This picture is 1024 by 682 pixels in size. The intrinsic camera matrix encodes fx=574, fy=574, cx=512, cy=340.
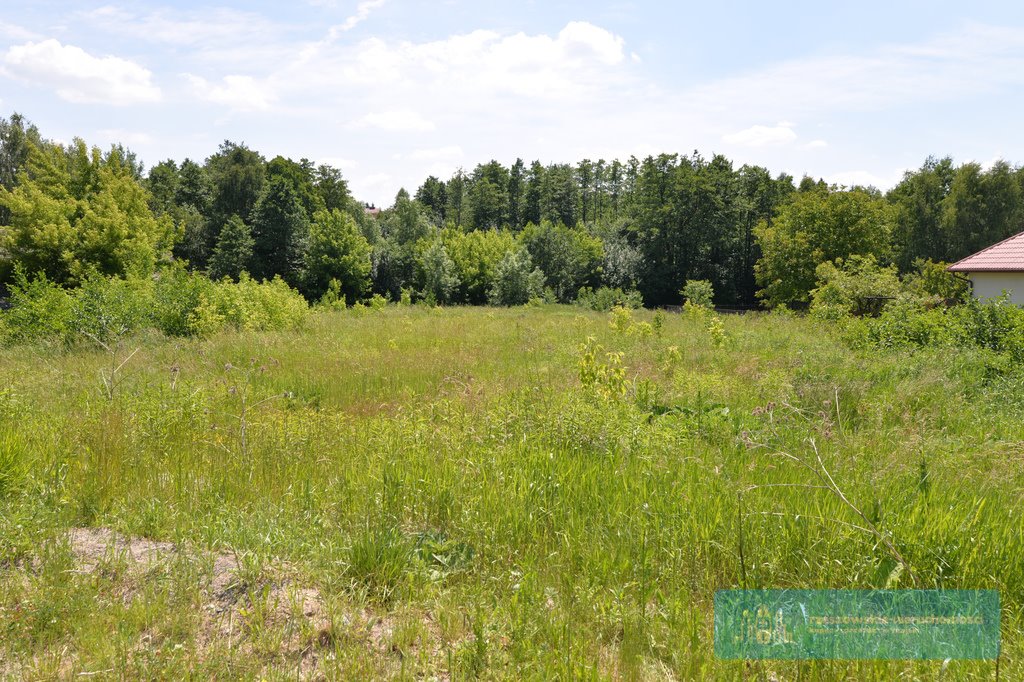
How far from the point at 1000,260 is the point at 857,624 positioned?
940 inches

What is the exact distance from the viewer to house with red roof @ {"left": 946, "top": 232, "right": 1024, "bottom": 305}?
19.7 meters

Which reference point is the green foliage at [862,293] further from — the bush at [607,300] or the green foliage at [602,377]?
the green foliage at [602,377]

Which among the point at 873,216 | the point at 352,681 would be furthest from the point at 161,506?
the point at 873,216

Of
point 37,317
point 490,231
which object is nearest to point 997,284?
point 37,317

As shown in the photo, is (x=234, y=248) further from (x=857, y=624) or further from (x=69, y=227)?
(x=857, y=624)

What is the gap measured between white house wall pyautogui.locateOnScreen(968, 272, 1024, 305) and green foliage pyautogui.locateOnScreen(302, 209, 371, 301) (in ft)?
118

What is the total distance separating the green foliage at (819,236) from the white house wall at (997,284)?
14.3 m

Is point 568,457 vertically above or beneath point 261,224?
beneath

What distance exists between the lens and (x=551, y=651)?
2.57m

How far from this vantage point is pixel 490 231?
171 ft

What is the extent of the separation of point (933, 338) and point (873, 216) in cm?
3145

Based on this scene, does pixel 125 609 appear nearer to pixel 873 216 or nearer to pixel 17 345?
pixel 17 345

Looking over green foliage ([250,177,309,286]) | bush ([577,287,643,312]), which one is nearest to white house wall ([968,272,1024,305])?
bush ([577,287,643,312])

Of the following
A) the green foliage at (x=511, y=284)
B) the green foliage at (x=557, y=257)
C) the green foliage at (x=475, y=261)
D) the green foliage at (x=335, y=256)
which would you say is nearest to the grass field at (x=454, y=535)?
the green foliage at (x=511, y=284)
